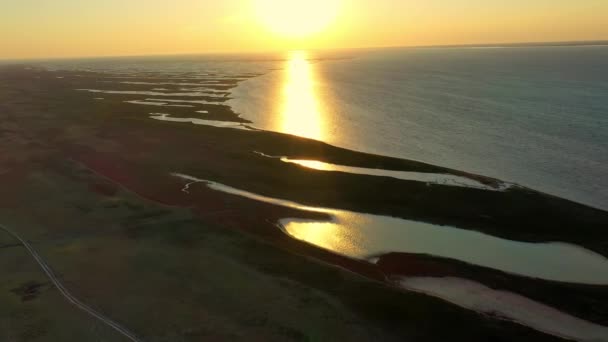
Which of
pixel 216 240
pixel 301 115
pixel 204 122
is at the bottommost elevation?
pixel 216 240

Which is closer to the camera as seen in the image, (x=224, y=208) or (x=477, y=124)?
(x=224, y=208)

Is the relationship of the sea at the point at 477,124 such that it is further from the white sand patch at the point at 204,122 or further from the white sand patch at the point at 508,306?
→ the white sand patch at the point at 508,306

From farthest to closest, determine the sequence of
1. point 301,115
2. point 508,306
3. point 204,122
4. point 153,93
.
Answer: point 153,93
point 301,115
point 204,122
point 508,306

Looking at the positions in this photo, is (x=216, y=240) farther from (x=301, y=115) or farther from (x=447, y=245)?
(x=301, y=115)

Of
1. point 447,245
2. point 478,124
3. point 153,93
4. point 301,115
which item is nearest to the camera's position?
point 447,245

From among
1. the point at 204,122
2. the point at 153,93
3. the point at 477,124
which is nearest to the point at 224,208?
the point at 204,122

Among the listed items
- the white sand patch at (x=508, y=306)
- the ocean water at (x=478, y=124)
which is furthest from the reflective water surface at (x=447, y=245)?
the ocean water at (x=478, y=124)

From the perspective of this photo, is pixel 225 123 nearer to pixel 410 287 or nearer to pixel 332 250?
pixel 332 250

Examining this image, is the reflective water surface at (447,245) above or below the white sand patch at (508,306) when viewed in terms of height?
above
